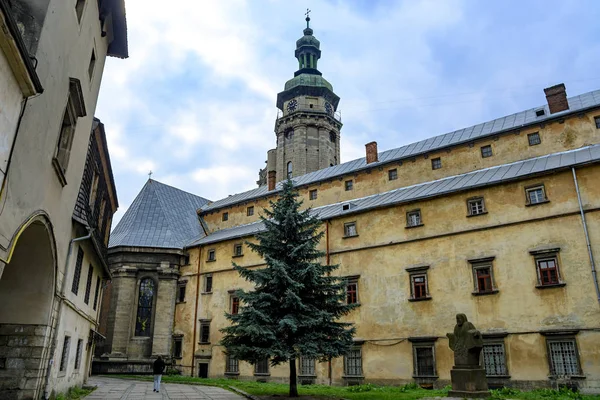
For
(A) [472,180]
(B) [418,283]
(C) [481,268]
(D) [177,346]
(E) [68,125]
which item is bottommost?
(D) [177,346]

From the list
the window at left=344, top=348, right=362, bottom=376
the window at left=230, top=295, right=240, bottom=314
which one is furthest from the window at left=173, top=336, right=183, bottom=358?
the window at left=344, top=348, right=362, bottom=376

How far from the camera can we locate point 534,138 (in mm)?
26250

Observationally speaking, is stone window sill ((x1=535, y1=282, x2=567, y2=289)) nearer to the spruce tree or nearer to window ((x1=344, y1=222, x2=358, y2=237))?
the spruce tree

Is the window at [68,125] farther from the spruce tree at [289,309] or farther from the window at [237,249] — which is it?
the window at [237,249]

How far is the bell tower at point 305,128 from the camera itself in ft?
163

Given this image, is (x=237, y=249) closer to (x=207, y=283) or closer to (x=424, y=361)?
(x=207, y=283)

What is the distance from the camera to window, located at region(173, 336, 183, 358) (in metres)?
33.2

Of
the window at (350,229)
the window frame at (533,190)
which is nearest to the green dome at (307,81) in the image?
the window at (350,229)

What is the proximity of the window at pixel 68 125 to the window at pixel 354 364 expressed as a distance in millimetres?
18295

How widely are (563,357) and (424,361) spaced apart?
240 inches

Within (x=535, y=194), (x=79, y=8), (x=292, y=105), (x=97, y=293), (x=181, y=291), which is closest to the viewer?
(x=79, y=8)

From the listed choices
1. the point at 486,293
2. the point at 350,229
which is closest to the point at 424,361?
the point at 486,293

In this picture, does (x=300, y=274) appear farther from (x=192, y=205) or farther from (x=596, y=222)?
(x=192, y=205)

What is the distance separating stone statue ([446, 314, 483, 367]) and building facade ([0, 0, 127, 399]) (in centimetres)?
1208
